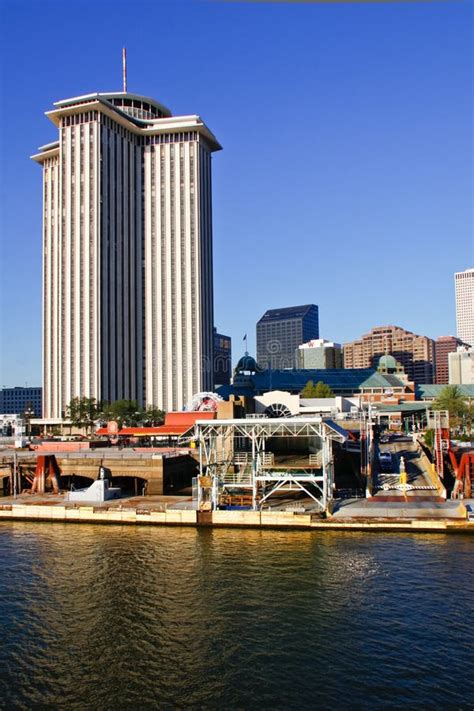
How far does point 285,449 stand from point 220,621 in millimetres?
79989

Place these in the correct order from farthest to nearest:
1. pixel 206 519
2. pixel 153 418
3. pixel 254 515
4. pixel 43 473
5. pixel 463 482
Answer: pixel 153 418, pixel 43 473, pixel 463 482, pixel 206 519, pixel 254 515

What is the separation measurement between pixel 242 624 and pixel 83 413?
160448 millimetres

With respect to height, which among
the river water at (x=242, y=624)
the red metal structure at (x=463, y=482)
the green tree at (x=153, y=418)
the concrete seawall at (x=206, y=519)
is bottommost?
the river water at (x=242, y=624)

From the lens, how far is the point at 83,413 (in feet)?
618

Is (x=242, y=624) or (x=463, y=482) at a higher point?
(x=463, y=482)

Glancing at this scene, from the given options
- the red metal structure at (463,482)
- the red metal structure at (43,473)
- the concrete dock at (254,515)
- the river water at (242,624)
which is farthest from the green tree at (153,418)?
the river water at (242,624)

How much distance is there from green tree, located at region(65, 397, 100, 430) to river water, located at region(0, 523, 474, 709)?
136 meters

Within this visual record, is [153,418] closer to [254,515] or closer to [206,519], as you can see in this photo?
[206,519]

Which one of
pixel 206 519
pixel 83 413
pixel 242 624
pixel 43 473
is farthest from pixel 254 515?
pixel 83 413

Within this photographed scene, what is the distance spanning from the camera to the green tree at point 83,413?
188000 millimetres

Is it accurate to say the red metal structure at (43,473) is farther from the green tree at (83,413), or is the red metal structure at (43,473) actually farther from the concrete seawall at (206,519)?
the green tree at (83,413)

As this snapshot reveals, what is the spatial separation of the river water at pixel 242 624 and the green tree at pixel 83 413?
446ft

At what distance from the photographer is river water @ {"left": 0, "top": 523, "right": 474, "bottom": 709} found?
27391mm

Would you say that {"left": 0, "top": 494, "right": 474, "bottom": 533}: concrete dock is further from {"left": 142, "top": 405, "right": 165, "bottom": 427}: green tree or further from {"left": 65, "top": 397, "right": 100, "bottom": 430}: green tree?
{"left": 142, "top": 405, "right": 165, "bottom": 427}: green tree
